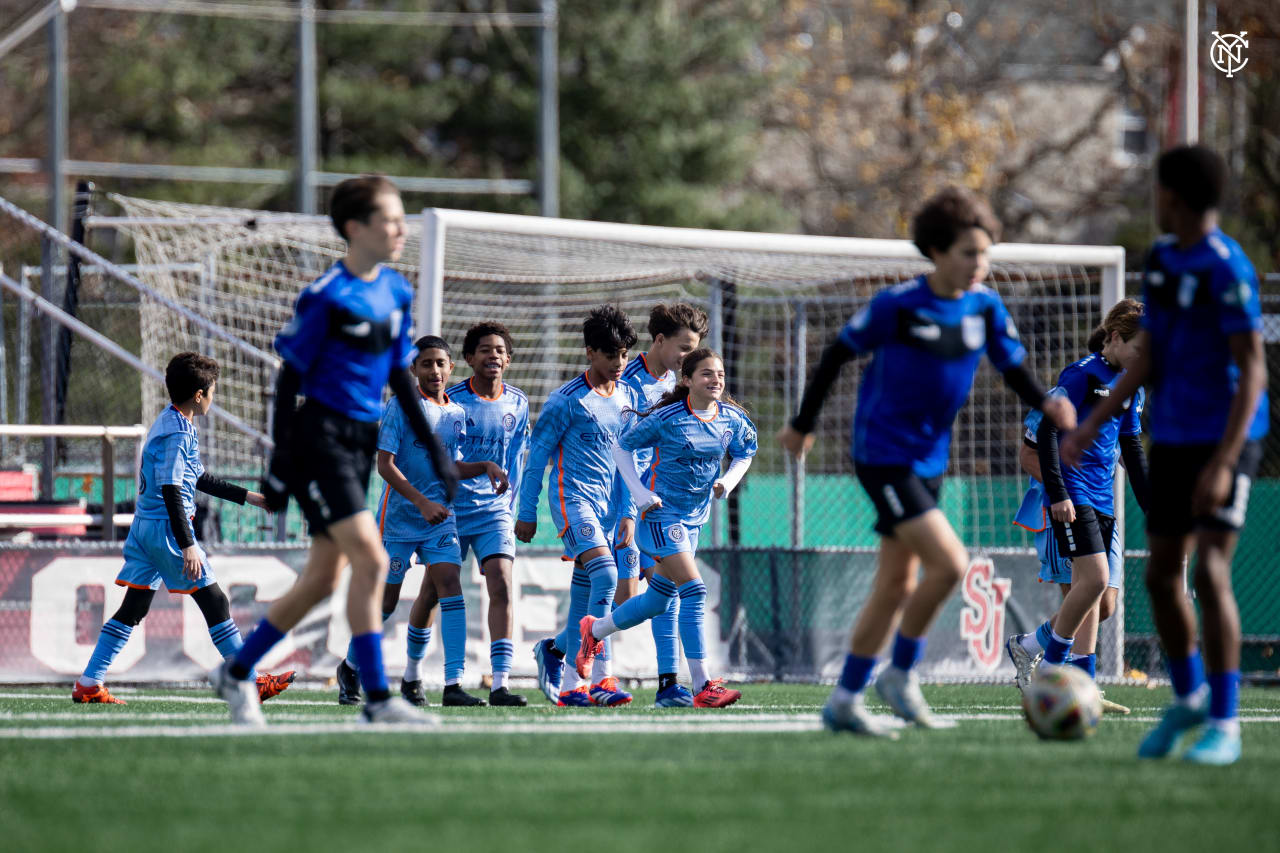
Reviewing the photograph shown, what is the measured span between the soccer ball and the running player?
3902 millimetres

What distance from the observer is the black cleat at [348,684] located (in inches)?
347

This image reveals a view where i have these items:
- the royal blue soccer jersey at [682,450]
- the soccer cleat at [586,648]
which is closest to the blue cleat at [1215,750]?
the royal blue soccer jersey at [682,450]

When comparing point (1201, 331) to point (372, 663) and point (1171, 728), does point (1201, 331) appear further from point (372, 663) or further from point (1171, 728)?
point (372, 663)

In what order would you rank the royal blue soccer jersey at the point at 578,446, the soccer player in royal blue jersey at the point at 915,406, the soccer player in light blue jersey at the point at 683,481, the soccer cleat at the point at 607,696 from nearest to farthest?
the soccer player in royal blue jersey at the point at 915,406 < the soccer player in light blue jersey at the point at 683,481 < the soccer cleat at the point at 607,696 < the royal blue soccer jersey at the point at 578,446

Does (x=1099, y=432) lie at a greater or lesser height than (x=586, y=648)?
greater

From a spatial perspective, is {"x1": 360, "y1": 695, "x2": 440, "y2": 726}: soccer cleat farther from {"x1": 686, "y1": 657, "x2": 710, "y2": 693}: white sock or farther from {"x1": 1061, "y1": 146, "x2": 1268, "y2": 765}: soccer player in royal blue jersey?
{"x1": 1061, "y1": 146, "x2": 1268, "y2": 765}: soccer player in royal blue jersey

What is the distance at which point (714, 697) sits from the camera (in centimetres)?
830

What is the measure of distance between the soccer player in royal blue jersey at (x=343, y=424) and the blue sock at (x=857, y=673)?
1.63m

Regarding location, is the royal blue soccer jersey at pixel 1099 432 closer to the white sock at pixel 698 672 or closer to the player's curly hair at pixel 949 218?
the white sock at pixel 698 672

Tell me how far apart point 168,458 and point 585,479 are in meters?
2.25

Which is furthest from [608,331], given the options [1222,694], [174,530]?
[1222,694]

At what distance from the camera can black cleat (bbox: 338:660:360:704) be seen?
28.9ft

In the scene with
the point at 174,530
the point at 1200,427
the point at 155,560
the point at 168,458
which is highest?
the point at 1200,427

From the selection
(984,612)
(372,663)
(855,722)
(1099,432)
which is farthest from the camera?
(984,612)
